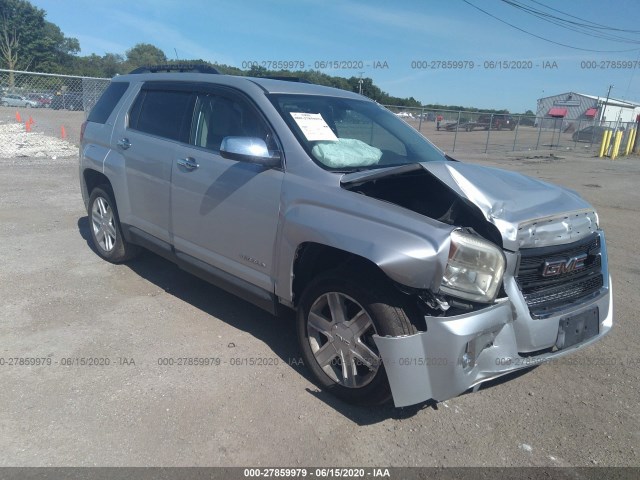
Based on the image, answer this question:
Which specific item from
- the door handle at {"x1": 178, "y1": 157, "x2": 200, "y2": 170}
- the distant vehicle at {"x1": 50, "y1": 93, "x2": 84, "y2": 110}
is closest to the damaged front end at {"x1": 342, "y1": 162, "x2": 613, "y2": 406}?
the door handle at {"x1": 178, "y1": 157, "x2": 200, "y2": 170}

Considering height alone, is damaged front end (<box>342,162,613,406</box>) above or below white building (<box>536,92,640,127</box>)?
below

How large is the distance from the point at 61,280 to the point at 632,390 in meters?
4.96

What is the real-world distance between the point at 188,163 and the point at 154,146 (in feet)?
2.01

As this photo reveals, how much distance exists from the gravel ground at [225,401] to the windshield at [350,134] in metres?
1.52

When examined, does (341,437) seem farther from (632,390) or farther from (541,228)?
(632,390)

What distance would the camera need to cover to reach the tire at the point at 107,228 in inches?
201

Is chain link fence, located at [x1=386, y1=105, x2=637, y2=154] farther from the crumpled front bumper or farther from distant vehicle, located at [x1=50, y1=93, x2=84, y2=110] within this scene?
the crumpled front bumper

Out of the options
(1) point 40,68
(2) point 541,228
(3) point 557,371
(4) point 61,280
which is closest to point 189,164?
(4) point 61,280

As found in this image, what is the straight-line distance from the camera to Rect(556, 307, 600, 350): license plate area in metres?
3.01

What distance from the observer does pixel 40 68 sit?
6306cm

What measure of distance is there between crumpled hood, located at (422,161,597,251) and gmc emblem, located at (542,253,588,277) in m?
0.12

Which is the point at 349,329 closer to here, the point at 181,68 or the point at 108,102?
the point at 181,68

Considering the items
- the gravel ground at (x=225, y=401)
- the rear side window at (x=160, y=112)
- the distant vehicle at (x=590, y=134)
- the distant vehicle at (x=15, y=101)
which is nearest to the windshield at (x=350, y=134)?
the rear side window at (x=160, y=112)

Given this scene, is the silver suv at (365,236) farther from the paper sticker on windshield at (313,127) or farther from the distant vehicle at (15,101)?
the distant vehicle at (15,101)
